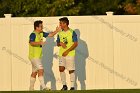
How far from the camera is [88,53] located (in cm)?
2030

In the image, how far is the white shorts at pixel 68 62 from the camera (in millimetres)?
18469

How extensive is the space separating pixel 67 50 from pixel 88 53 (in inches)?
76.4

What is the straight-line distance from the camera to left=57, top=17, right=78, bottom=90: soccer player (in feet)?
60.6

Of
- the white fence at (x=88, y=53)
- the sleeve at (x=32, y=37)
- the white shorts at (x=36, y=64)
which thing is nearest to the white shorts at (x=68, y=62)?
the white shorts at (x=36, y=64)

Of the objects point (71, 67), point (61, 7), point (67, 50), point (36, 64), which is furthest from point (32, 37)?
point (61, 7)

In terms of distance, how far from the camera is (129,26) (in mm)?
20391

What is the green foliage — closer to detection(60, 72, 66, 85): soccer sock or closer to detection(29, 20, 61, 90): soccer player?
detection(29, 20, 61, 90): soccer player

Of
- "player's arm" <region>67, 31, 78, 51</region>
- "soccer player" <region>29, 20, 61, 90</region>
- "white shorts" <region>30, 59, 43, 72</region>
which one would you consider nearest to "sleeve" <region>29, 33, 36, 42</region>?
"soccer player" <region>29, 20, 61, 90</region>

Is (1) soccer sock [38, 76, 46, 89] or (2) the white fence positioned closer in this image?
(1) soccer sock [38, 76, 46, 89]

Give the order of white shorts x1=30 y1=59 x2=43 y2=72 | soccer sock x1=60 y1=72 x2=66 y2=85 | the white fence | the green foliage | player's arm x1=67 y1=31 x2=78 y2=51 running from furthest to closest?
the green foliage < the white fence < soccer sock x1=60 y1=72 x2=66 y2=85 < white shorts x1=30 y1=59 x2=43 y2=72 < player's arm x1=67 y1=31 x2=78 y2=51

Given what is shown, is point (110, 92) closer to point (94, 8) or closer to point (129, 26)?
point (129, 26)

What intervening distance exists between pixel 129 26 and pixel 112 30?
507mm

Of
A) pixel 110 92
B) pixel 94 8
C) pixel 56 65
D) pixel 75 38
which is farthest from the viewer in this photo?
pixel 94 8

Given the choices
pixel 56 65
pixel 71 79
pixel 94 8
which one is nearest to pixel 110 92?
pixel 71 79
